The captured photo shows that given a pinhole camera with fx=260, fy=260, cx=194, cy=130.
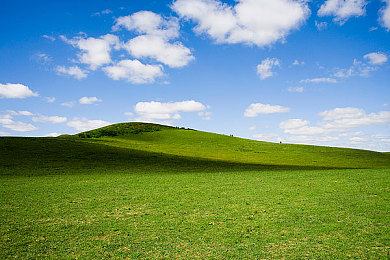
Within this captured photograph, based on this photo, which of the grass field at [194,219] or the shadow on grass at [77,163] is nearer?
the grass field at [194,219]

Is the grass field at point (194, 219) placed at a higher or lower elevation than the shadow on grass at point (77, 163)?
lower

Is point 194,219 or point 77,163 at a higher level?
point 77,163

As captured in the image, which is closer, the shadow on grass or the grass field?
the grass field

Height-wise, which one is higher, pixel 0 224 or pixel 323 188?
pixel 323 188

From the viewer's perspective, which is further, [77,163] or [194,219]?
[77,163]

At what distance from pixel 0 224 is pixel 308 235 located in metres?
9.50

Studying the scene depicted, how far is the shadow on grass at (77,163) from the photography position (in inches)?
878

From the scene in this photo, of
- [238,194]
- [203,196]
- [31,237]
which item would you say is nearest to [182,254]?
[31,237]

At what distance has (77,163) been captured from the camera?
85.5 feet

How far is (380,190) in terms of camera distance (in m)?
13.3

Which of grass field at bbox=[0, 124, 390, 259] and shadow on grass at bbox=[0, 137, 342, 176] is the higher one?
shadow on grass at bbox=[0, 137, 342, 176]

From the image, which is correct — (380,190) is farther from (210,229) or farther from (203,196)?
(210,229)

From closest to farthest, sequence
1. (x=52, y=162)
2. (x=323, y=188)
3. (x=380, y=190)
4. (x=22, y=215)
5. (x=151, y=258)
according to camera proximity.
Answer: (x=151, y=258) < (x=22, y=215) < (x=380, y=190) < (x=323, y=188) < (x=52, y=162)

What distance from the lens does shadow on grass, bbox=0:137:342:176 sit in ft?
73.2
